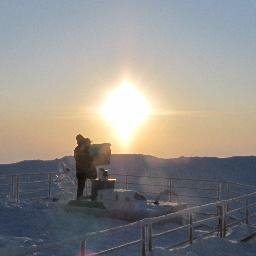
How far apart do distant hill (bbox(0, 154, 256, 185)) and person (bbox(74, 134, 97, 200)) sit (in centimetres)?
3541

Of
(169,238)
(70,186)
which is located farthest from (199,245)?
(70,186)

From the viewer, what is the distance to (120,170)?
191 ft

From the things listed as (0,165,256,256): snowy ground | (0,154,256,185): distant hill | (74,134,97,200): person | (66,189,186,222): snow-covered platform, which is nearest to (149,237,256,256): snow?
(0,165,256,256): snowy ground

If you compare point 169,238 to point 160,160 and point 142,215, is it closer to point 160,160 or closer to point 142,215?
point 142,215

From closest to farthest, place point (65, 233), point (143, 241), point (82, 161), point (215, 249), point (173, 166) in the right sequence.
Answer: point (143, 241)
point (215, 249)
point (65, 233)
point (82, 161)
point (173, 166)

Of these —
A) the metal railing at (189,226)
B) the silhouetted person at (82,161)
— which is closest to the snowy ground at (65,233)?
the metal railing at (189,226)

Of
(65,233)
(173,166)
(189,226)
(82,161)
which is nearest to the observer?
(189,226)

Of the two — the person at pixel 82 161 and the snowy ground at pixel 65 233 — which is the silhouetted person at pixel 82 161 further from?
the snowy ground at pixel 65 233

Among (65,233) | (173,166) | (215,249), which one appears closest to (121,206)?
(65,233)

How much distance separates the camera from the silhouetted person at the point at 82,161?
19500mm

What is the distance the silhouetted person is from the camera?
1950 cm

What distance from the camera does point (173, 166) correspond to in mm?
60000

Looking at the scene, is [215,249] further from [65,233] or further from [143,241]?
[65,233]

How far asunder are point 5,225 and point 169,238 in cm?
414
